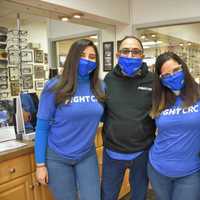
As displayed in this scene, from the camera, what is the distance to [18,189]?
75.3 inches

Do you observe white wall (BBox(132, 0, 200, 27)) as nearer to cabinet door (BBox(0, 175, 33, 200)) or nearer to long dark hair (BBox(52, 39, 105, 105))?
long dark hair (BBox(52, 39, 105, 105))

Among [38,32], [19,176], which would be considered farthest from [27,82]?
[19,176]

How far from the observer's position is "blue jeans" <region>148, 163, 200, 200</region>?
1.58 metres

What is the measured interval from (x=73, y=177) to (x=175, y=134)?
2.15 feet

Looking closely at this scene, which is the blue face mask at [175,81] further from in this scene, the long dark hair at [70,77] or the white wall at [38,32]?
the white wall at [38,32]

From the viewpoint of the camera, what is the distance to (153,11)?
3.52 m

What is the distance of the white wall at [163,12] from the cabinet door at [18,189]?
94.7 inches

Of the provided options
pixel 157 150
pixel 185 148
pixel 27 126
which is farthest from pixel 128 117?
pixel 27 126

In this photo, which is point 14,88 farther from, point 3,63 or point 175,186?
point 175,186

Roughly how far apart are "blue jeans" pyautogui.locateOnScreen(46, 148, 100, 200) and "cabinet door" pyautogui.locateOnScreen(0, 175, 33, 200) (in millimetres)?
293

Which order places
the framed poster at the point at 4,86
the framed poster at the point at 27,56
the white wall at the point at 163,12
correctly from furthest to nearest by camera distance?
the white wall at the point at 163,12, the framed poster at the point at 27,56, the framed poster at the point at 4,86

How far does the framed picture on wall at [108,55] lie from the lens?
3670mm

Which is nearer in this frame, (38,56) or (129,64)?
(129,64)

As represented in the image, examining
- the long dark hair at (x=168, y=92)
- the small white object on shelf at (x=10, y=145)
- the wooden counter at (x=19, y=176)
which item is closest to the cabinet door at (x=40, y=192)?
the wooden counter at (x=19, y=176)
